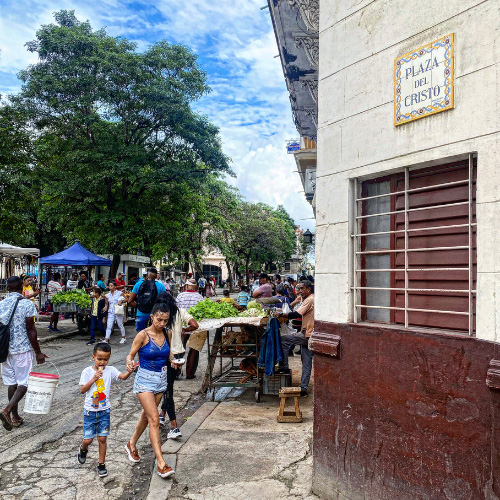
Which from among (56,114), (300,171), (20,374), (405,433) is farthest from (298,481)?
(300,171)

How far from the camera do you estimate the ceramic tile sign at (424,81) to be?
3549mm

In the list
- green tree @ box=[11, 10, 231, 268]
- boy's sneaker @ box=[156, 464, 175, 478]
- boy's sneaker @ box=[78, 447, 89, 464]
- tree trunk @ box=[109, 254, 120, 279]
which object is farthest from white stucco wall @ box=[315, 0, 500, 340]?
tree trunk @ box=[109, 254, 120, 279]

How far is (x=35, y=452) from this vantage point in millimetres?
5461

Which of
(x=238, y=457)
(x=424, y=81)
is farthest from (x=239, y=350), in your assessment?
(x=424, y=81)

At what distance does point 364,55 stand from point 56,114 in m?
19.3

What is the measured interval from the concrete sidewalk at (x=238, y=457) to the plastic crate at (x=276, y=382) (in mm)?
579

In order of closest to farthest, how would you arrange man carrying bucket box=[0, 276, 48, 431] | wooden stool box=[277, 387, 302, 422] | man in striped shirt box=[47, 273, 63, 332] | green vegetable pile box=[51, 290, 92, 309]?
man carrying bucket box=[0, 276, 48, 431], wooden stool box=[277, 387, 302, 422], green vegetable pile box=[51, 290, 92, 309], man in striped shirt box=[47, 273, 63, 332]

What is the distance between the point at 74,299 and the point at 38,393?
29.6 feet

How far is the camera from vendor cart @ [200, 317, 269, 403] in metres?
7.39

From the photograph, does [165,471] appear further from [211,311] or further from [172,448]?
[211,311]

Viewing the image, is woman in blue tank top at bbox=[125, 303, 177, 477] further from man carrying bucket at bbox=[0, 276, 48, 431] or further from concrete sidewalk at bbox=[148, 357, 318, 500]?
man carrying bucket at bbox=[0, 276, 48, 431]

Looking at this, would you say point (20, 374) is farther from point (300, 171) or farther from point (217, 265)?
point (217, 265)

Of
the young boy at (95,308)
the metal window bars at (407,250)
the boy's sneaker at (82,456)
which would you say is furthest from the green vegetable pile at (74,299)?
the metal window bars at (407,250)

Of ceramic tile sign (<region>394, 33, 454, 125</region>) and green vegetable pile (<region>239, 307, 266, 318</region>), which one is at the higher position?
ceramic tile sign (<region>394, 33, 454, 125</region>)
